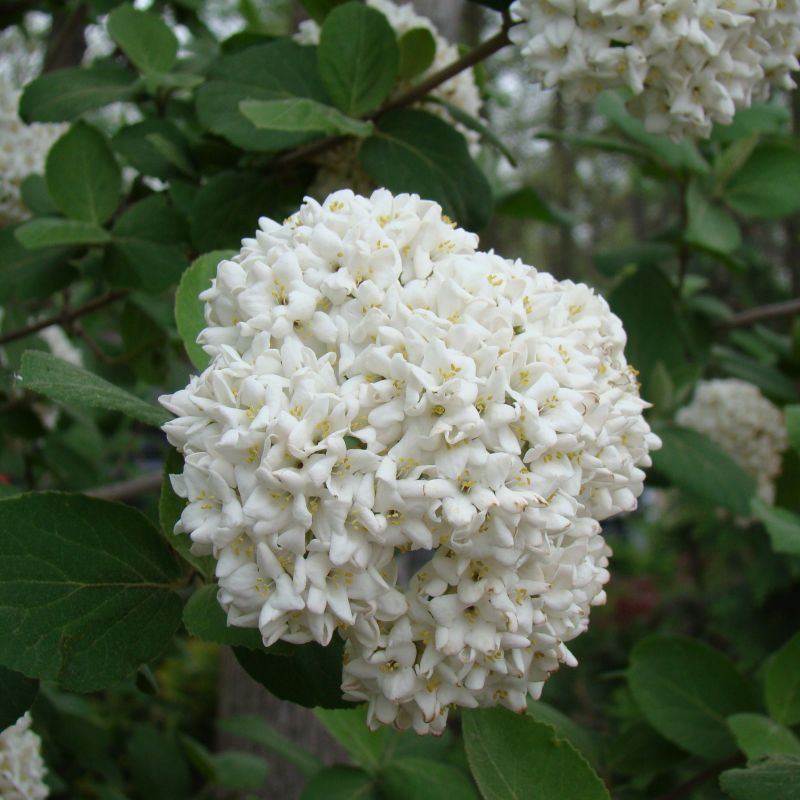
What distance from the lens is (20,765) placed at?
1607mm

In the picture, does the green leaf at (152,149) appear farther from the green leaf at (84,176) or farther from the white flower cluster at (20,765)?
the white flower cluster at (20,765)

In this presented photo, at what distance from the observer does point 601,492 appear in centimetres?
123

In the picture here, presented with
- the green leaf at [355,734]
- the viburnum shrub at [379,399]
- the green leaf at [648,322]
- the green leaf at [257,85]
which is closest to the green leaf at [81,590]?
the viburnum shrub at [379,399]

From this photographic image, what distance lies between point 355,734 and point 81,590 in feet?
2.61

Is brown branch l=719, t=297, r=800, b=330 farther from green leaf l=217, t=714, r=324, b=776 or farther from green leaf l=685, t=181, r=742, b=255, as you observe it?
green leaf l=217, t=714, r=324, b=776

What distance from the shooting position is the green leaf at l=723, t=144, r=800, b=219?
2.68m

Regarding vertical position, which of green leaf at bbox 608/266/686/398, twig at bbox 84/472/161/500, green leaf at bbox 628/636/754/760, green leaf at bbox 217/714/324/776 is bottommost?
green leaf at bbox 217/714/324/776

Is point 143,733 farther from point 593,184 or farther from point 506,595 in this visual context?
point 593,184

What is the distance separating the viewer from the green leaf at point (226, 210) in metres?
1.94

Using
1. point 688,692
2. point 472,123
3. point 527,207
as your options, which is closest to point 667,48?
Answer: point 472,123

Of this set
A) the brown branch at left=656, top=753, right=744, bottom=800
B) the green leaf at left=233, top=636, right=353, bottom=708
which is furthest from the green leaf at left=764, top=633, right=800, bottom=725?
the green leaf at left=233, top=636, right=353, bottom=708

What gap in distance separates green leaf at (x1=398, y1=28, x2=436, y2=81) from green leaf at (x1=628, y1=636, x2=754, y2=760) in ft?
4.37

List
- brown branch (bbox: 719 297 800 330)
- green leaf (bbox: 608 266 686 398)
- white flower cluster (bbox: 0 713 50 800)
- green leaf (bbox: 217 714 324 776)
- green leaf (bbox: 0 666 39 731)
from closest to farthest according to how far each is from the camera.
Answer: green leaf (bbox: 0 666 39 731)
white flower cluster (bbox: 0 713 50 800)
green leaf (bbox: 217 714 324 776)
green leaf (bbox: 608 266 686 398)
brown branch (bbox: 719 297 800 330)

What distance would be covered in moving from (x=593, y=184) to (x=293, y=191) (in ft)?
41.6
